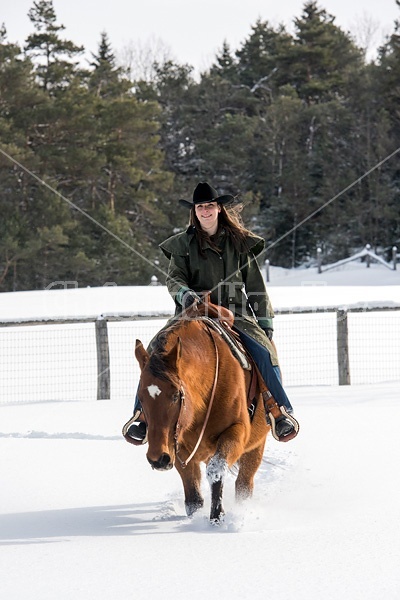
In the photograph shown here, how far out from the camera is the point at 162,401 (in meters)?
3.63

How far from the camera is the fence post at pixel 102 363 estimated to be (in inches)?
363

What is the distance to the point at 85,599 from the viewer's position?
2.88m

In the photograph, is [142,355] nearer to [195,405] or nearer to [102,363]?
[195,405]

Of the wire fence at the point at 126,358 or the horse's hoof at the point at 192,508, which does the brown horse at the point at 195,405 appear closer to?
the horse's hoof at the point at 192,508

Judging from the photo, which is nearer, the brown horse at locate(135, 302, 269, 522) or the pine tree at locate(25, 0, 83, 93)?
the brown horse at locate(135, 302, 269, 522)

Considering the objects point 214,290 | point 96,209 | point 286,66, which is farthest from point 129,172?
point 214,290

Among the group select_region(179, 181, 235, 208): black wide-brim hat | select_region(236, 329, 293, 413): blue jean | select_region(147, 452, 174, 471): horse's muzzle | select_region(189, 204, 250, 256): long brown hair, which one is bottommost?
select_region(147, 452, 174, 471): horse's muzzle

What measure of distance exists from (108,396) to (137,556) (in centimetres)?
590

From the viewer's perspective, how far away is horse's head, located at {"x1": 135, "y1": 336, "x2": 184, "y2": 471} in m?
3.57

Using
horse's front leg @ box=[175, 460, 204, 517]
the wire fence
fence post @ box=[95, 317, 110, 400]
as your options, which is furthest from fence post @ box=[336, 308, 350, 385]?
horse's front leg @ box=[175, 460, 204, 517]

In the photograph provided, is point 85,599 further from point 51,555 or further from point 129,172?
point 129,172

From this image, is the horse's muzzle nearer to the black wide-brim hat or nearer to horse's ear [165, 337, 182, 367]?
horse's ear [165, 337, 182, 367]

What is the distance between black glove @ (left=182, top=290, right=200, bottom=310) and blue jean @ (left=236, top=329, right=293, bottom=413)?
51 centimetres

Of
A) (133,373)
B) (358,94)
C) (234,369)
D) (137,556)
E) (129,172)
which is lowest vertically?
(133,373)
